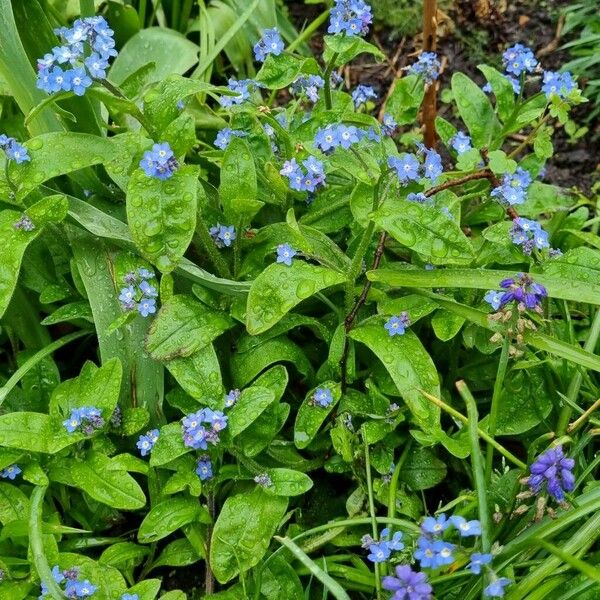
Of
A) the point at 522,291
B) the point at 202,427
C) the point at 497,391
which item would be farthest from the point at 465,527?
the point at 202,427

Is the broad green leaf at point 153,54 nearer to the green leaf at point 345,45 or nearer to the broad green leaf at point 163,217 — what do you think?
the green leaf at point 345,45

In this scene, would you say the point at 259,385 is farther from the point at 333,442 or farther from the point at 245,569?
Result: the point at 245,569

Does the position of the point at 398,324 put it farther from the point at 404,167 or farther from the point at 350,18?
the point at 350,18

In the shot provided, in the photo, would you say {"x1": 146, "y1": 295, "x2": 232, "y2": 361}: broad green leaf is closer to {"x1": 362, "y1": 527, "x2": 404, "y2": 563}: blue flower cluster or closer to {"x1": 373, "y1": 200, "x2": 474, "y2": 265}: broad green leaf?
{"x1": 373, "y1": 200, "x2": 474, "y2": 265}: broad green leaf

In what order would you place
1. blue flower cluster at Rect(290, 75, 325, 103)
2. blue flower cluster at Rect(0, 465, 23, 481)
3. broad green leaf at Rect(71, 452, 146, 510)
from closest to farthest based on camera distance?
broad green leaf at Rect(71, 452, 146, 510) → blue flower cluster at Rect(0, 465, 23, 481) → blue flower cluster at Rect(290, 75, 325, 103)

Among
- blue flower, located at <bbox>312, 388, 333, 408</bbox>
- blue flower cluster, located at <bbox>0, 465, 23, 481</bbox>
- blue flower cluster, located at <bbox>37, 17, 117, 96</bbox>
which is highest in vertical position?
blue flower cluster, located at <bbox>37, 17, 117, 96</bbox>

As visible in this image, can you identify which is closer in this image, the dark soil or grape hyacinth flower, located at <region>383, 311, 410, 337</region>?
grape hyacinth flower, located at <region>383, 311, 410, 337</region>

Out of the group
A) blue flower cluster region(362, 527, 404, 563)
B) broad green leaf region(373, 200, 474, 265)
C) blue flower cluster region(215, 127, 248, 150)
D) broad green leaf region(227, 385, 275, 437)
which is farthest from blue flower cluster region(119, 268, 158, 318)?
blue flower cluster region(362, 527, 404, 563)

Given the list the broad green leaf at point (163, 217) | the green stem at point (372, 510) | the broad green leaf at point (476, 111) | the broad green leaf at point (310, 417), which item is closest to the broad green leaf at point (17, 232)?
the broad green leaf at point (163, 217)
